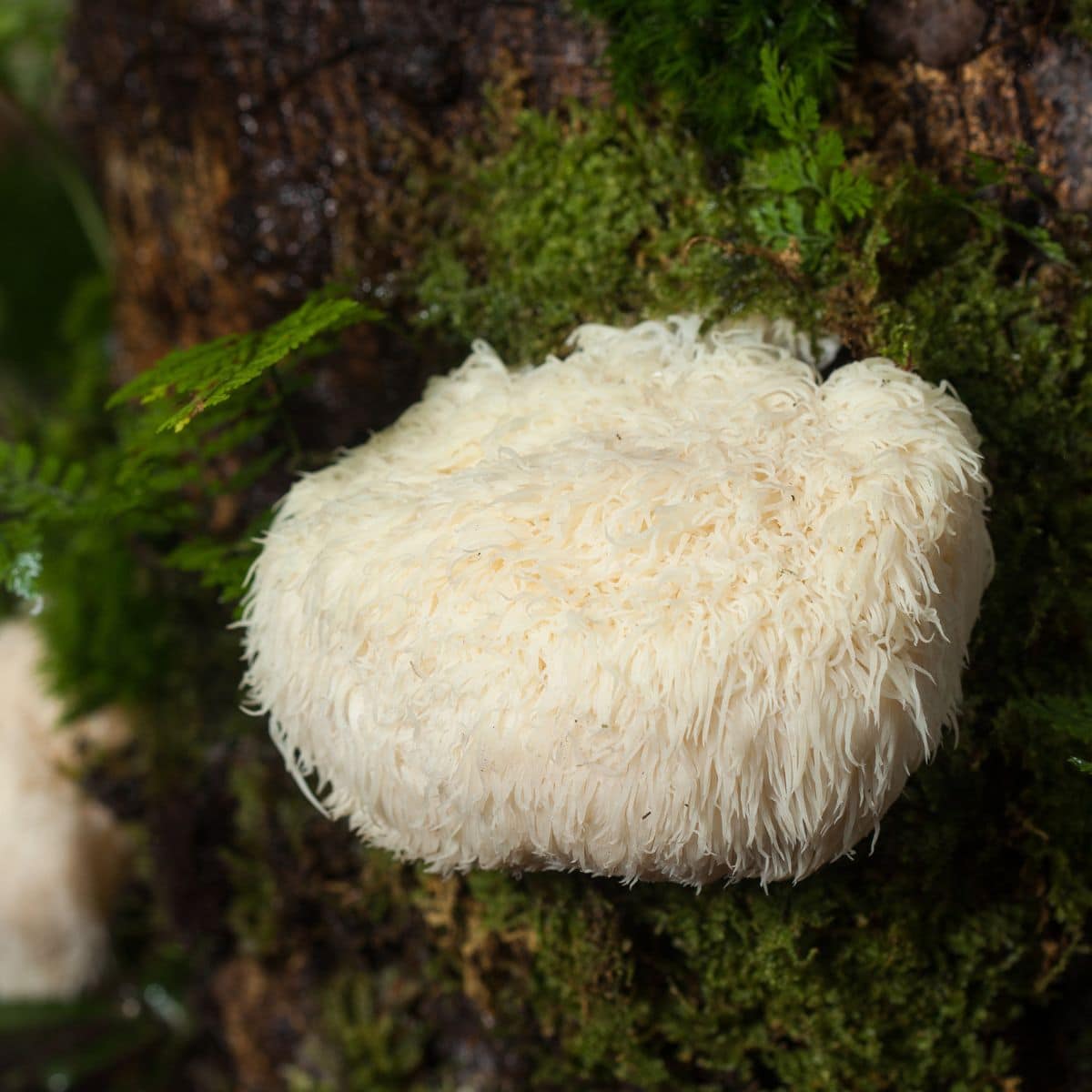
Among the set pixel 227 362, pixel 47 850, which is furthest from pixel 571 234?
pixel 47 850

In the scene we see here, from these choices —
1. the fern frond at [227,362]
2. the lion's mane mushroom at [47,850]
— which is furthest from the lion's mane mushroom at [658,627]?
the lion's mane mushroom at [47,850]

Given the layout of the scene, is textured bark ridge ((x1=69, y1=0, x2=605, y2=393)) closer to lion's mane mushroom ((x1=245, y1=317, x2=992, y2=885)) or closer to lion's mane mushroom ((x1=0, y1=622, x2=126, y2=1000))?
lion's mane mushroom ((x1=245, y1=317, x2=992, y2=885))

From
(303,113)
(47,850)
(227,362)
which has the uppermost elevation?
(303,113)

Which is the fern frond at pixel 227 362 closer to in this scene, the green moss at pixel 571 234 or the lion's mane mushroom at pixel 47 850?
the green moss at pixel 571 234

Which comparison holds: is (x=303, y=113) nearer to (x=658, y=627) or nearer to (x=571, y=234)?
(x=571, y=234)

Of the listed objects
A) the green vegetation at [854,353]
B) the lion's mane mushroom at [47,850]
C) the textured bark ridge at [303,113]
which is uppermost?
the textured bark ridge at [303,113]
